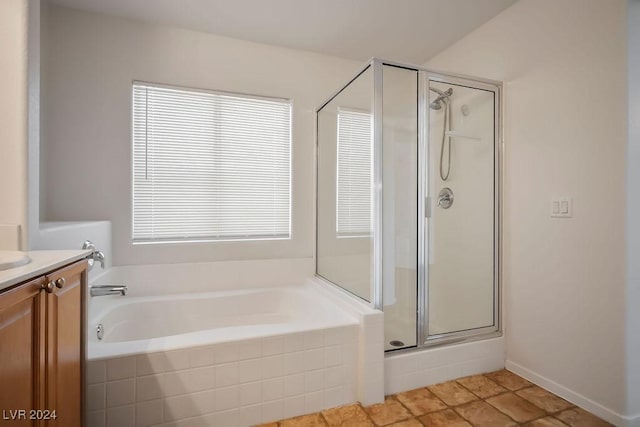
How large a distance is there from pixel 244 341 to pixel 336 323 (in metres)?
0.52

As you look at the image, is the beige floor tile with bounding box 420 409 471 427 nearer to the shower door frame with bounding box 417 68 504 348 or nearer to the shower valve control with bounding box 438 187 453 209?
the shower door frame with bounding box 417 68 504 348

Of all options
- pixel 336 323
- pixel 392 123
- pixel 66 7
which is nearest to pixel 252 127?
pixel 392 123

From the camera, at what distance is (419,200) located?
2117 mm

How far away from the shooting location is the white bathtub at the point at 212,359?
1.41 m

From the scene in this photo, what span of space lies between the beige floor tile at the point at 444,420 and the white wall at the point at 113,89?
1657mm

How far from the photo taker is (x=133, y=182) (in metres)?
2.38

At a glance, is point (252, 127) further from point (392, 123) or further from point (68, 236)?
point (68, 236)

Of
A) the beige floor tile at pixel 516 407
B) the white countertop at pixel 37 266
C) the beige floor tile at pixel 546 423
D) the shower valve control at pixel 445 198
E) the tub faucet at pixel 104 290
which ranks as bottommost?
the beige floor tile at pixel 516 407

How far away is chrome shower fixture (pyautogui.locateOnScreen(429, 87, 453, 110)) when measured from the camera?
216 cm

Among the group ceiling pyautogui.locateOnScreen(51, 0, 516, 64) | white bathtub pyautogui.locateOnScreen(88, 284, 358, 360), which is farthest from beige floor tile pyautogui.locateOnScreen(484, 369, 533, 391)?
ceiling pyautogui.locateOnScreen(51, 0, 516, 64)

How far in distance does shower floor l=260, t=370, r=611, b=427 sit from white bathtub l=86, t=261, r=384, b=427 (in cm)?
8

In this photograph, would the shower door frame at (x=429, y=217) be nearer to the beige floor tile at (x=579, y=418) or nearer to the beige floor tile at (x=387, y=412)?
the beige floor tile at (x=387, y=412)

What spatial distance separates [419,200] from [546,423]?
137cm

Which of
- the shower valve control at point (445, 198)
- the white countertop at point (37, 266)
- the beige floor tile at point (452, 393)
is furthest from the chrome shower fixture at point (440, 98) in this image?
the white countertop at point (37, 266)
